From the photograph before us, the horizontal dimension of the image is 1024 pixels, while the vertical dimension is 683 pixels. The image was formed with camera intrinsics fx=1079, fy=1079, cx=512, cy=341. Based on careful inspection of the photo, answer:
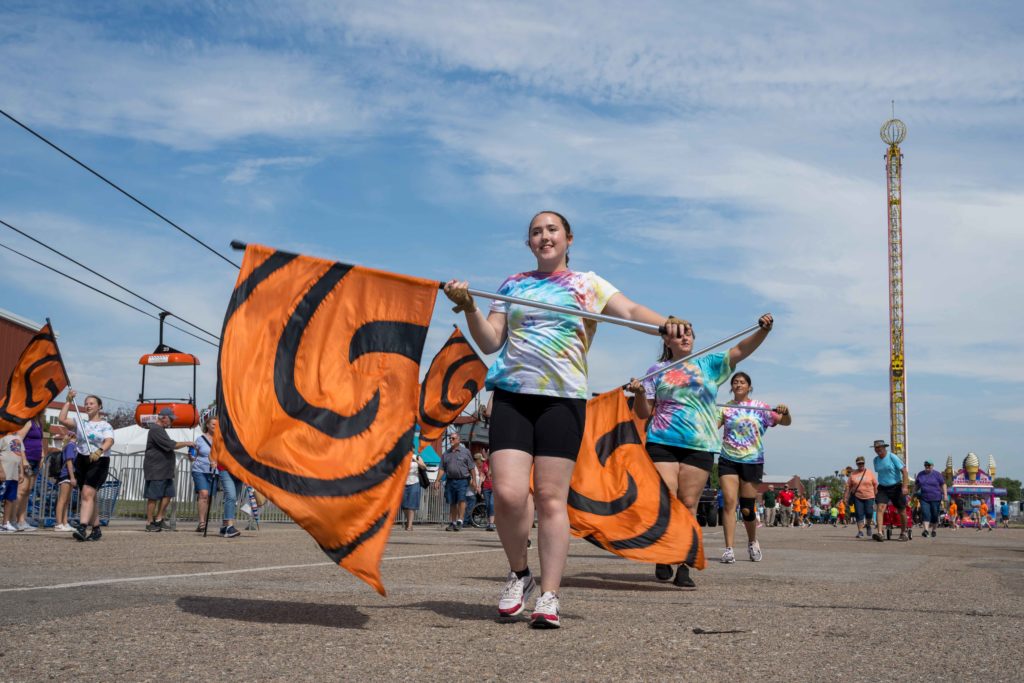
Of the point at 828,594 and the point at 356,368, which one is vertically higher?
the point at 356,368

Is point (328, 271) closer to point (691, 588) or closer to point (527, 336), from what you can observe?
point (527, 336)

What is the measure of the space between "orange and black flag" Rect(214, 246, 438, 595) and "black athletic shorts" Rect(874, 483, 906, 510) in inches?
593

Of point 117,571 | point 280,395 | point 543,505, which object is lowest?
point 117,571

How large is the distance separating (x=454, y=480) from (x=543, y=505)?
51.3 ft

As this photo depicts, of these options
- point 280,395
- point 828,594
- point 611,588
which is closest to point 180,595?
point 280,395

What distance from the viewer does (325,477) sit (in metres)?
4.71

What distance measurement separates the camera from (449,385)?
1293cm

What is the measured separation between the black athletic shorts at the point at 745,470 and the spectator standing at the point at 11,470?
917 cm

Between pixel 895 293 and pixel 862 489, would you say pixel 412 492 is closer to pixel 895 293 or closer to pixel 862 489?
pixel 862 489

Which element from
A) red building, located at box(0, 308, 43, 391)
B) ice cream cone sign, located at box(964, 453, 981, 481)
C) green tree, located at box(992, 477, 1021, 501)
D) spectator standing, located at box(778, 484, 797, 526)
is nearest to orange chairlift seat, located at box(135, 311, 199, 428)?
red building, located at box(0, 308, 43, 391)

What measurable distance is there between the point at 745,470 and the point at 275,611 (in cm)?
644

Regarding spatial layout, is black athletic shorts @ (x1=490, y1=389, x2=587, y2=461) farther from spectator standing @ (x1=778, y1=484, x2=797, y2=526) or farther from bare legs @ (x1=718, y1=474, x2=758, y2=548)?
spectator standing @ (x1=778, y1=484, x2=797, y2=526)

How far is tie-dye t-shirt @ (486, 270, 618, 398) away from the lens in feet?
16.1

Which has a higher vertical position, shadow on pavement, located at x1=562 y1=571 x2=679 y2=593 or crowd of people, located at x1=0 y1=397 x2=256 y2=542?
crowd of people, located at x1=0 y1=397 x2=256 y2=542
